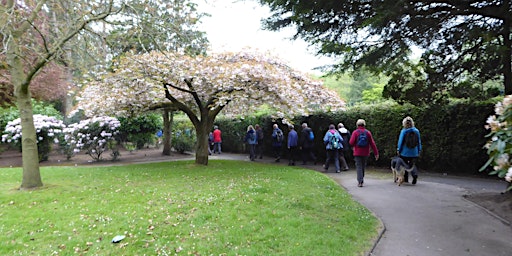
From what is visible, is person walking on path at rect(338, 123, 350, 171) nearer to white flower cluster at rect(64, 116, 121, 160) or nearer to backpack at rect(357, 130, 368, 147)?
backpack at rect(357, 130, 368, 147)

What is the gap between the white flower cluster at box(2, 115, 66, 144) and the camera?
13.7m

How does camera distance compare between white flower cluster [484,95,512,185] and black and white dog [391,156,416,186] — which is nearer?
white flower cluster [484,95,512,185]

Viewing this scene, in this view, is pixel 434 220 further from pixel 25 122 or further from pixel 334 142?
pixel 25 122

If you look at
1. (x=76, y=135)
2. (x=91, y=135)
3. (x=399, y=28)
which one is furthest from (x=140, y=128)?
(x=399, y=28)

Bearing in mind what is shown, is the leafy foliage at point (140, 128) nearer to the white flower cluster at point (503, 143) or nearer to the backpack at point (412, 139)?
the backpack at point (412, 139)

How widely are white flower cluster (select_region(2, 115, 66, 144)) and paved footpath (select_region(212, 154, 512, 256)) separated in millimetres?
13140

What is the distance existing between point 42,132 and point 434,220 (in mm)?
15789

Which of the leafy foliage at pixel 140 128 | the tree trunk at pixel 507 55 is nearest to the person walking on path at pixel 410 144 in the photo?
the tree trunk at pixel 507 55

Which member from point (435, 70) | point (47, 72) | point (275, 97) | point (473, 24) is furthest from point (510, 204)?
point (47, 72)

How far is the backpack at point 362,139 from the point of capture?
26.8 feet

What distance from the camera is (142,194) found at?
6836 mm

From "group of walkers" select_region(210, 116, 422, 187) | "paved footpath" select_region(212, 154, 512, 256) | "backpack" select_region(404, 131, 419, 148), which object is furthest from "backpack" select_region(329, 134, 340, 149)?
"backpack" select_region(404, 131, 419, 148)

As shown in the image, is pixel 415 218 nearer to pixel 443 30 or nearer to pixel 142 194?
pixel 443 30

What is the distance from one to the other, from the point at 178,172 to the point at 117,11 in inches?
200
